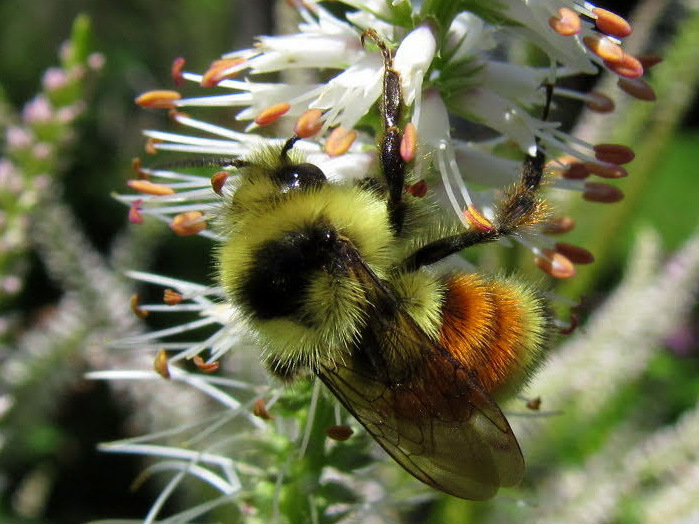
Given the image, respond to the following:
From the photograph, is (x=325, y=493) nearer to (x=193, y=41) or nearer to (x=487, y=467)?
(x=487, y=467)

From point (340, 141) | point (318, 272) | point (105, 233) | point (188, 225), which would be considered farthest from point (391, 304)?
point (105, 233)

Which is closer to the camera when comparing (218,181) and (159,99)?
(218,181)

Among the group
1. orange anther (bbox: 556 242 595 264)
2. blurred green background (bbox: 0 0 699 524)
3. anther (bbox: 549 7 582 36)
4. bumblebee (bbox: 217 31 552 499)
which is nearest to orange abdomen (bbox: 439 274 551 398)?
bumblebee (bbox: 217 31 552 499)

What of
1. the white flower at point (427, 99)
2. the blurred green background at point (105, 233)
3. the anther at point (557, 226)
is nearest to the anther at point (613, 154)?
the white flower at point (427, 99)

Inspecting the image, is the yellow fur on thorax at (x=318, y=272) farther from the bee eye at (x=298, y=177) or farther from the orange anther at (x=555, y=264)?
the orange anther at (x=555, y=264)

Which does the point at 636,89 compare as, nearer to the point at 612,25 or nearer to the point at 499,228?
the point at 612,25

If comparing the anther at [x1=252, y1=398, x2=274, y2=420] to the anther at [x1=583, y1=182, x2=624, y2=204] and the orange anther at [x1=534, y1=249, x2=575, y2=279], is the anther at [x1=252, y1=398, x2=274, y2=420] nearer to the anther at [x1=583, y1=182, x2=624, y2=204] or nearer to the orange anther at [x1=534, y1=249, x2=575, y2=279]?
the orange anther at [x1=534, y1=249, x2=575, y2=279]
